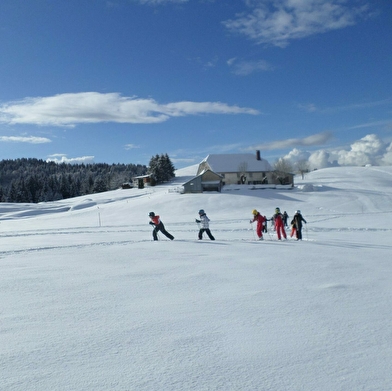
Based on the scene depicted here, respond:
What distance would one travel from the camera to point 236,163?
7250cm

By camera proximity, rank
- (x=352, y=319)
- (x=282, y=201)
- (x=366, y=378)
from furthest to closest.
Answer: (x=282, y=201) < (x=352, y=319) < (x=366, y=378)

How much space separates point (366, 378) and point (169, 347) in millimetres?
2299

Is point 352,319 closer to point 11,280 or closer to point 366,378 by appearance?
point 366,378

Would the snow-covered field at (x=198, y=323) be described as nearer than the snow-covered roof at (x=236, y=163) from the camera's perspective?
Yes

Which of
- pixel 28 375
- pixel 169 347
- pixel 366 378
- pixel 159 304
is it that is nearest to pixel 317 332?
pixel 366 378

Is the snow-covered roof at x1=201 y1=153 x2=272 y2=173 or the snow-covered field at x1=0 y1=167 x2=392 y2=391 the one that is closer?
the snow-covered field at x1=0 y1=167 x2=392 y2=391

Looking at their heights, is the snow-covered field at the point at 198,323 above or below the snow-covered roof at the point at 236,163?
below

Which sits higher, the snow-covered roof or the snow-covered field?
the snow-covered roof

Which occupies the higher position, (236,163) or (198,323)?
(236,163)

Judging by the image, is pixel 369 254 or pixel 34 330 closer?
pixel 34 330

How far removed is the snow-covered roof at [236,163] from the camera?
71188 mm

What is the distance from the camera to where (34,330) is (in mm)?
5477

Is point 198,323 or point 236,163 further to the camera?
point 236,163

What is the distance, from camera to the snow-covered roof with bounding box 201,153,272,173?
234 ft
